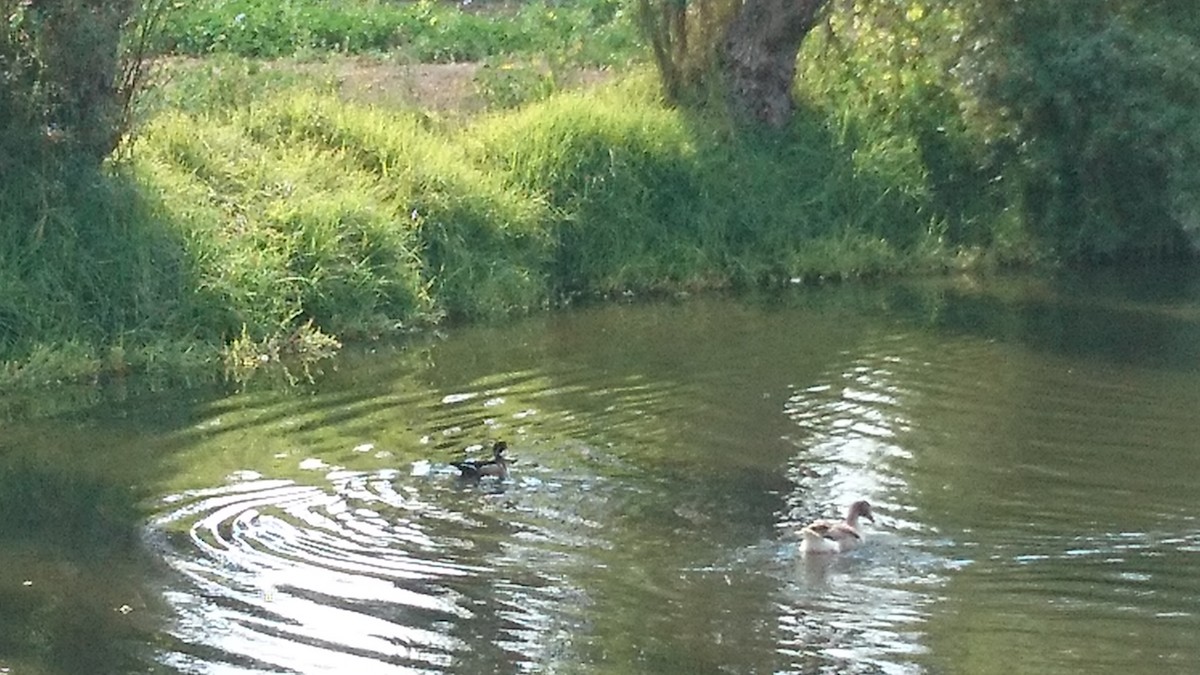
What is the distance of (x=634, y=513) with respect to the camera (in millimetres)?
10461

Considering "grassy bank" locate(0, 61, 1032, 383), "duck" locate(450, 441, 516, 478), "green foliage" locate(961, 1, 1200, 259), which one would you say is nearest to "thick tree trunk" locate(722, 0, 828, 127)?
"grassy bank" locate(0, 61, 1032, 383)

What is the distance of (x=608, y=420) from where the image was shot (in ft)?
41.8

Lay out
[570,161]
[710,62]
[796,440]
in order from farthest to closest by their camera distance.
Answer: [710,62]
[570,161]
[796,440]

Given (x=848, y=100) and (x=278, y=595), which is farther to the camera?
(x=848, y=100)

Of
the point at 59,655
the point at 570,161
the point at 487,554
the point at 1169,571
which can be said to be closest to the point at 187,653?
the point at 59,655

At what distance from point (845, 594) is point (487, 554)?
1778 mm

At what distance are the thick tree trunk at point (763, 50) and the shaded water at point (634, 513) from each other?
5136 mm

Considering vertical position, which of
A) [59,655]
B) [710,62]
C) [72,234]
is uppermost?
[710,62]

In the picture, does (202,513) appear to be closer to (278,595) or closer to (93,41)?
(278,595)

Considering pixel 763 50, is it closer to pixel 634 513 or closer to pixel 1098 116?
pixel 1098 116

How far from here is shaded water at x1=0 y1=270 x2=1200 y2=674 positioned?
8.45 meters

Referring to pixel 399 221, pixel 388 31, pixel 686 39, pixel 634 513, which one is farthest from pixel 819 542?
pixel 388 31

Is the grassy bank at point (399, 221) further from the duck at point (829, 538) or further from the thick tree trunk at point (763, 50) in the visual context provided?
the duck at point (829, 538)

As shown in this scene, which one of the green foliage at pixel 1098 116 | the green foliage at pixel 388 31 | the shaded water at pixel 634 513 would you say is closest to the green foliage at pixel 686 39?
the green foliage at pixel 388 31
